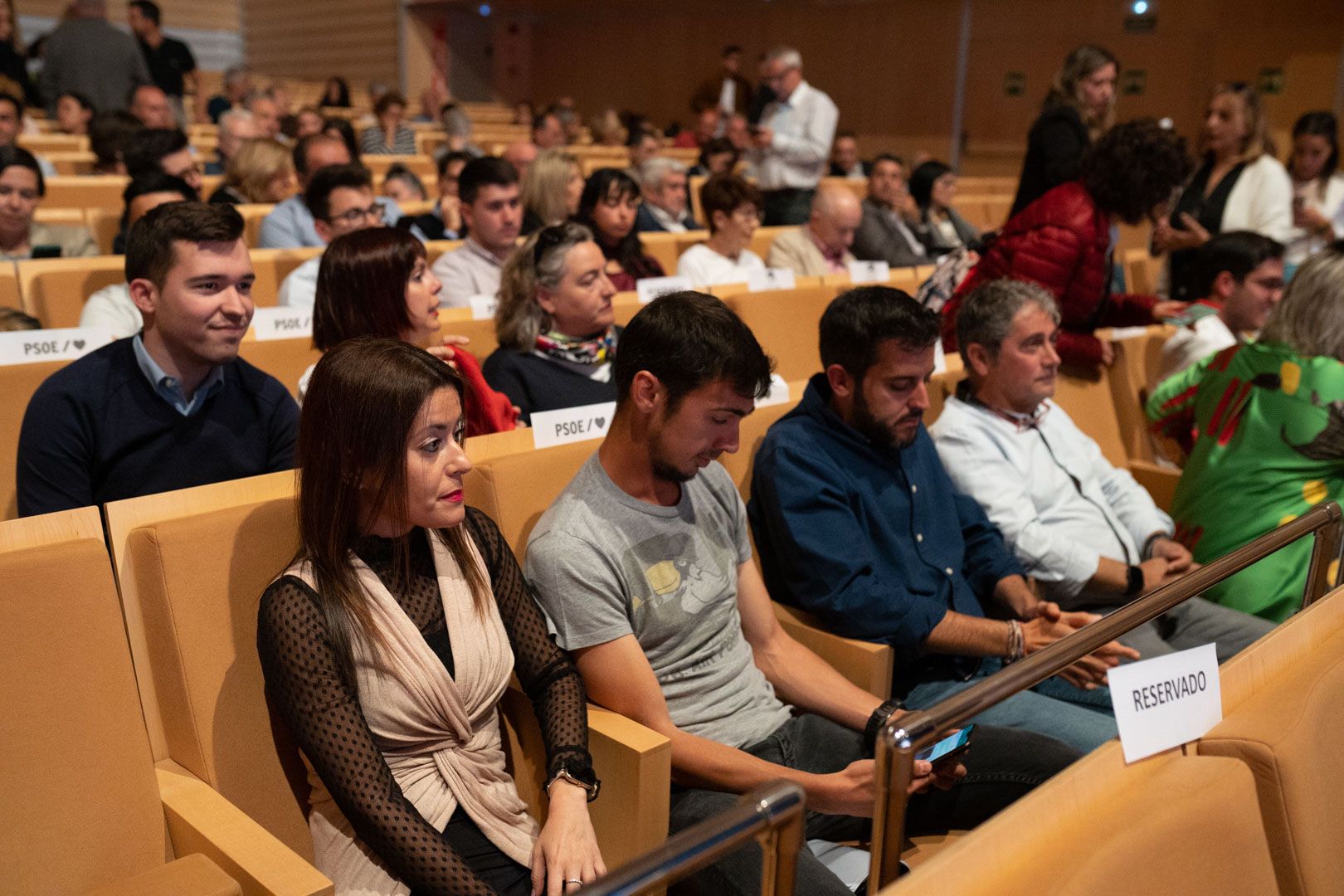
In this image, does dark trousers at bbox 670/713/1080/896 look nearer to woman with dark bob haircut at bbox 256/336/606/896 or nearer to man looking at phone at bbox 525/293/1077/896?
man looking at phone at bbox 525/293/1077/896

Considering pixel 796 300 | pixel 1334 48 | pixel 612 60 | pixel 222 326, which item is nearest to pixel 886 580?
pixel 222 326

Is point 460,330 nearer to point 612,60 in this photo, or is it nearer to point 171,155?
point 171,155

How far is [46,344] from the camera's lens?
8.04 feet

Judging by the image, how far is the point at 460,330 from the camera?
Result: 9.57ft

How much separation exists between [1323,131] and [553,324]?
4.52 meters

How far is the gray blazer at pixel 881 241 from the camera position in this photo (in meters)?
5.31

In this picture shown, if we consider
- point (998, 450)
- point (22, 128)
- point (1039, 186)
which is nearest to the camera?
point (998, 450)

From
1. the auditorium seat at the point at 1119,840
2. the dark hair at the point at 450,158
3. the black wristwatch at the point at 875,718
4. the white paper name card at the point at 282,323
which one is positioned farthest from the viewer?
the dark hair at the point at 450,158

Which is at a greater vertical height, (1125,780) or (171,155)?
(171,155)

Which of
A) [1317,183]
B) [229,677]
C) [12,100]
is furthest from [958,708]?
[12,100]

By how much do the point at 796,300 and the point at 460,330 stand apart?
3.60ft

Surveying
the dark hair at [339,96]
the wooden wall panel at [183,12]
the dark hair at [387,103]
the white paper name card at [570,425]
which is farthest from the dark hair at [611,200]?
the wooden wall panel at [183,12]

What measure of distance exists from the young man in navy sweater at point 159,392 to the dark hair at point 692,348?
0.76 metres

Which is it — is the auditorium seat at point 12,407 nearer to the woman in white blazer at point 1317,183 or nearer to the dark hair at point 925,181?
the dark hair at point 925,181
